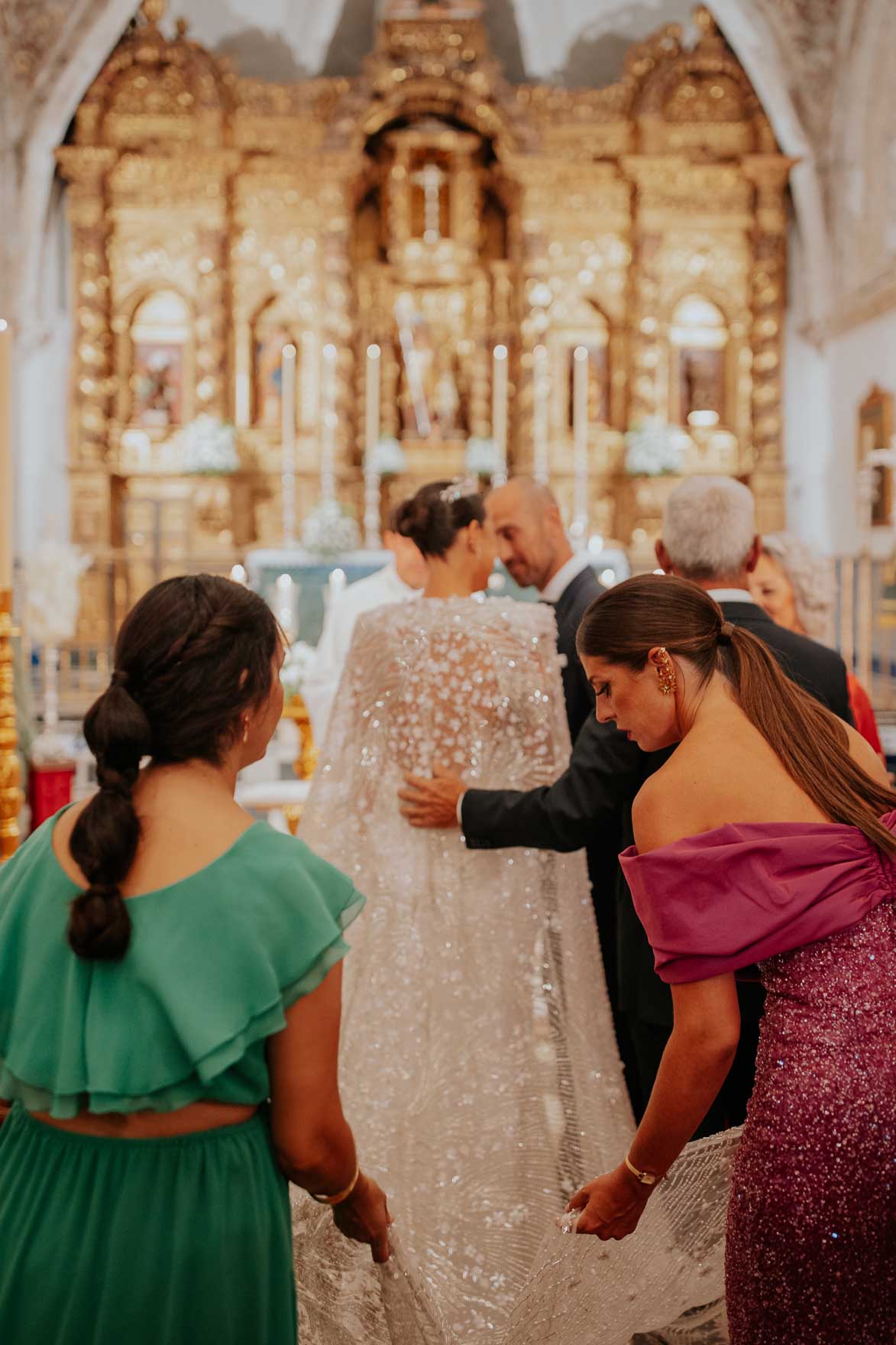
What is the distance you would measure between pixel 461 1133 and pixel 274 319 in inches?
404

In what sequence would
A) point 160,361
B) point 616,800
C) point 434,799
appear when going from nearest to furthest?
point 616,800
point 434,799
point 160,361

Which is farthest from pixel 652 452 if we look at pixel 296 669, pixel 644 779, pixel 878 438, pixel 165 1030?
pixel 165 1030

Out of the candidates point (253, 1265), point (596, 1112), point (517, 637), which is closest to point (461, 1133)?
point (596, 1112)

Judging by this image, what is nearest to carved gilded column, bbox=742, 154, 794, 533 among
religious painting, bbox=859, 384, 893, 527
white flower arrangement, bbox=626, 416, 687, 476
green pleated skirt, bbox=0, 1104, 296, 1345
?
religious painting, bbox=859, 384, 893, 527

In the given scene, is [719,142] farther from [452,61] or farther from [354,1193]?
Answer: [354,1193]

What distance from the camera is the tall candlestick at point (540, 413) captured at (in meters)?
11.7

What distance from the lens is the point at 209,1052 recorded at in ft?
5.24

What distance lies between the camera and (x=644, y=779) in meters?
2.96

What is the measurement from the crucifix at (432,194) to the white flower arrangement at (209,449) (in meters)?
2.52

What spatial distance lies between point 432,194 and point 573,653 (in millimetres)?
9657

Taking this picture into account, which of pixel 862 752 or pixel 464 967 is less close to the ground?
pixel 862 752

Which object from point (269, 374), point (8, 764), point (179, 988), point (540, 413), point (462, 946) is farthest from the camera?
point (269, 374)

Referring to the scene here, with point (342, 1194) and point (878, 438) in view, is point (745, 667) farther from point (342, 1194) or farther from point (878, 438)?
point (878, 438)

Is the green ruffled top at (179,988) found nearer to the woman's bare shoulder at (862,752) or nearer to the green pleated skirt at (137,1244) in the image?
the green pleated skirt at (137,1244)
